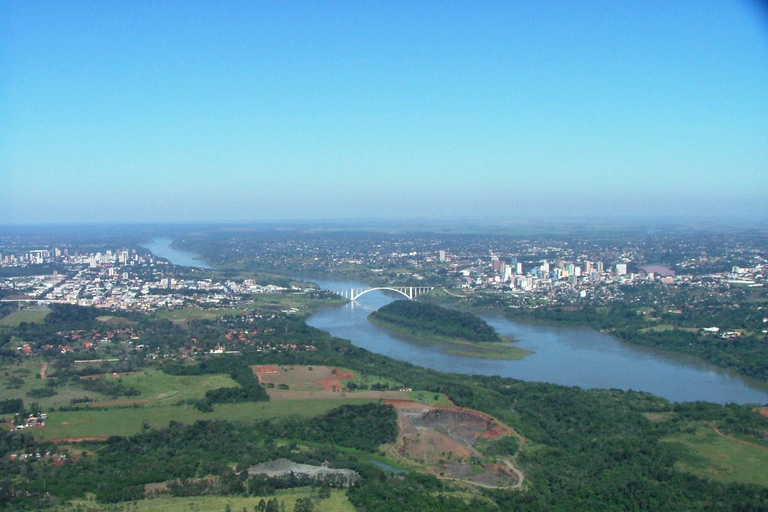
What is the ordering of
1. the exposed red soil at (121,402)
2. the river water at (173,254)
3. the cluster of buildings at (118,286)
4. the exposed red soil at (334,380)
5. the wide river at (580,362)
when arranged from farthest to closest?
the river water at (173,254)
the cluster of buildings at (118,286)
the wide river at (580,362)
the exposed red soil at (334,380)
the exposed red soil at (121,402)

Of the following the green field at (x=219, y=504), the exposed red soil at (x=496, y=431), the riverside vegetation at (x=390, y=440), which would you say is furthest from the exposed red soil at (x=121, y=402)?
the exposed red soil at (x=496, y=431)

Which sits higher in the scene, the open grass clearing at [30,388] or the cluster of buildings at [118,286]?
the cluster of buildings at [118,286]

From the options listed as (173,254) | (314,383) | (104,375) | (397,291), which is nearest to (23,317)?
(104,375)

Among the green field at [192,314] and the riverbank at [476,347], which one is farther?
the green field at [192,314]

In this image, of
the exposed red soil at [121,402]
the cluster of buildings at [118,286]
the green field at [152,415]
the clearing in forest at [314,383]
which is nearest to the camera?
the green field at [152,415]

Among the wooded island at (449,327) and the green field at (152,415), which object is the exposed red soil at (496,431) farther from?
the wooded island at (449,327)

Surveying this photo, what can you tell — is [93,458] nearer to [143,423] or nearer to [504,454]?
[143,423]

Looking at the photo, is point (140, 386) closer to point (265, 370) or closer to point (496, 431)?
point (265, 370)

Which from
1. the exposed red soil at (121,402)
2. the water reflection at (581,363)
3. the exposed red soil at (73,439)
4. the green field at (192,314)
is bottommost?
the water reflection at (581,363)
